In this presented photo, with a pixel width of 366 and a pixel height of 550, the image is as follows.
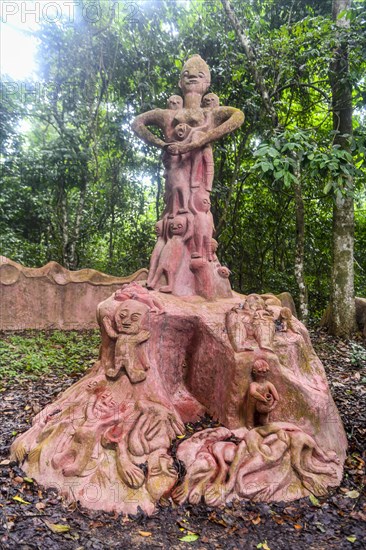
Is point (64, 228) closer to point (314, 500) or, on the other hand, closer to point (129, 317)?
point (129, 317)

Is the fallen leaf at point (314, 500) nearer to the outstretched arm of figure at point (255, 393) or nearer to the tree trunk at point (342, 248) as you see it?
the outstretched arm of figure at point (255, 393)

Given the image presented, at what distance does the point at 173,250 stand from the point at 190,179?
88cm

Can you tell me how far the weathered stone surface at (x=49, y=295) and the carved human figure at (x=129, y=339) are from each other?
16.8 ft

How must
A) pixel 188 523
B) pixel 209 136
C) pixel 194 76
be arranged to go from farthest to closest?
pixel 194 76, pixel 209 136, pixel 188 523

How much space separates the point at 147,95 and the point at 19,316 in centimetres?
594

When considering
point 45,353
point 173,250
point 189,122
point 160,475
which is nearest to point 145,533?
point 160,475

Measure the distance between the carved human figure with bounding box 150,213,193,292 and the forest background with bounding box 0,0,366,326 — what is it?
4.00m

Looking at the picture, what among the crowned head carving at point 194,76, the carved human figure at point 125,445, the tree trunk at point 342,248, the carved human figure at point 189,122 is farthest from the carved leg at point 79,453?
the tree trunk at point 342,248

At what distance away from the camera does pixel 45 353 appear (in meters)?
6.89

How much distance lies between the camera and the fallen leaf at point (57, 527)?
2830mm

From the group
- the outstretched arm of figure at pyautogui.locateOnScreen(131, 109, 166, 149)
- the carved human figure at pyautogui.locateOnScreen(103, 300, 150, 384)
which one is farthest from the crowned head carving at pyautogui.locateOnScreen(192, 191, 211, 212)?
the carved human figure at pyautogui.locateOnScreen(103, 300, 150, 384)

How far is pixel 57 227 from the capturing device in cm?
1199

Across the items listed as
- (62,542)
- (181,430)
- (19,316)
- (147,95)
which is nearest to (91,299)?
(19,316)

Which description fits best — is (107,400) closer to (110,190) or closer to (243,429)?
(243,429)
